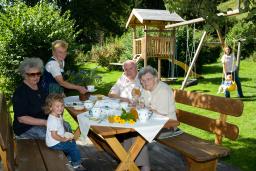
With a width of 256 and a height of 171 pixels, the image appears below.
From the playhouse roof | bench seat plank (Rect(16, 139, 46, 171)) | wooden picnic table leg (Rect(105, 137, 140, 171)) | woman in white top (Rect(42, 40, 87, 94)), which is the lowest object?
wooden picnic table leg (Rect(105, 137, 140, 171))

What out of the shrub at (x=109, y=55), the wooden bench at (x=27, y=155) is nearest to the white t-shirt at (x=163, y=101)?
the wooden bench at (x=27, y=155)

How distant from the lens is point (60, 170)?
4098mm

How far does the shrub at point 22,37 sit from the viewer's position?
44.8 feet

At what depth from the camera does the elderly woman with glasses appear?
4984 mm

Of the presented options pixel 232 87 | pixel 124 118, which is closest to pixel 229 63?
pixel 232 87

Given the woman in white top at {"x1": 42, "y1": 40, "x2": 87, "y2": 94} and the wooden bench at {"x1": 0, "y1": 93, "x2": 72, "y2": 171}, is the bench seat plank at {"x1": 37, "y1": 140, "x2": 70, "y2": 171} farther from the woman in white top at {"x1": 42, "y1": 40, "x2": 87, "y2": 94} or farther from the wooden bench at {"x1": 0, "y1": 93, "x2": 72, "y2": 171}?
the woman in white top at {"x1": 42, "y1": 40, "x2": 87, "y2": 94}

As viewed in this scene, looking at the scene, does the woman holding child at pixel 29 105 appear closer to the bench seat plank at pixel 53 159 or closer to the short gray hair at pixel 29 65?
the short gray hair at pixel 29 65

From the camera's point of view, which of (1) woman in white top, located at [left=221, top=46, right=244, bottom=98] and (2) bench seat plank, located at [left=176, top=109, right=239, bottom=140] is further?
(1) woman in white top, located at [left=221, top=46, right=244, bottom=98]

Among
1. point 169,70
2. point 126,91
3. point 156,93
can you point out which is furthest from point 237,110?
point 169,70

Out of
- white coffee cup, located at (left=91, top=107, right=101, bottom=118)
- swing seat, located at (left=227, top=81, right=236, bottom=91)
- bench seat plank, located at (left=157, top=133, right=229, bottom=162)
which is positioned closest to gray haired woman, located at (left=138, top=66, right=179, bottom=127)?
bench seat plank, located at (left=157, top=133, right=229, bottom=162)

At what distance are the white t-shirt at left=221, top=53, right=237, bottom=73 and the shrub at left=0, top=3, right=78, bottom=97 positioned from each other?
5.65 m

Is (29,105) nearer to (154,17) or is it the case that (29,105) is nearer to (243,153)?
(243,153)

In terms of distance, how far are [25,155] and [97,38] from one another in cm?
4710

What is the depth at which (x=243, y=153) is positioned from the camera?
6512mm
